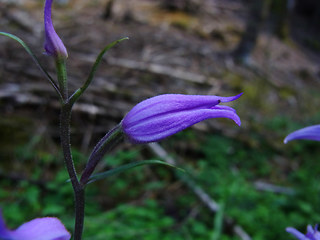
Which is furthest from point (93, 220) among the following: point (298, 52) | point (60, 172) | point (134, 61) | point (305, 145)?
point (298, 52)

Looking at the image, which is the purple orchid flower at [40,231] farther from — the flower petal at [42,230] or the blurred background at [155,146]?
the blurred background at [155,146]

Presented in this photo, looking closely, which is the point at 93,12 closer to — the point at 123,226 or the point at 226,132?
the point at 226,132

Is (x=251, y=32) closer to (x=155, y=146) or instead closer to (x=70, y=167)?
(x=155, y=146)

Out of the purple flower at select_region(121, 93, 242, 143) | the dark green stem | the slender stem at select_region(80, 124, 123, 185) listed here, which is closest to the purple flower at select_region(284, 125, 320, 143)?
the purple flower at select_region(121, 93, 242, 143)

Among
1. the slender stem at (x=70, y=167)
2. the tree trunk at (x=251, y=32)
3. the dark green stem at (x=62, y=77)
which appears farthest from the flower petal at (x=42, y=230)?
the tree trunk at (x=251, y=32)

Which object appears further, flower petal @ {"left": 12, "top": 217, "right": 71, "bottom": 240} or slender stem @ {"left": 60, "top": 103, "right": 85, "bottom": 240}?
slender stem @ {"left": 60, "top": 103, "right": 85, "bottom": 240}

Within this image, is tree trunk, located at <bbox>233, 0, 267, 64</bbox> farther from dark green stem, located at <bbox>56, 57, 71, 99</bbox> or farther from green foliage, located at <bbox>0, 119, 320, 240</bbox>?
dark green stem, located at <bbox>56, 57, 71, 99</bbox>

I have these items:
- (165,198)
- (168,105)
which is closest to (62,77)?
(168,105)
